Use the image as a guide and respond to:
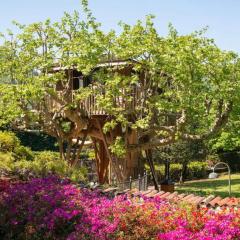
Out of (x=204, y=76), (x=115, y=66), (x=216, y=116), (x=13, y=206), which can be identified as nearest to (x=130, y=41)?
(x=115, y=66)

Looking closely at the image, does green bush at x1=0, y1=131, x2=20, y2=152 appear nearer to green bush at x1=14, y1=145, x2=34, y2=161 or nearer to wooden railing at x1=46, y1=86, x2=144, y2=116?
green bush at x1=14, y1=145, x2=34, y2=161

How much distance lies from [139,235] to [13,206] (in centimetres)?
257

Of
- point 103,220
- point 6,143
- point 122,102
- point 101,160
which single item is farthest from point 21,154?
point 103,220

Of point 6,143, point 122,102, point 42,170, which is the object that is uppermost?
point 122,102

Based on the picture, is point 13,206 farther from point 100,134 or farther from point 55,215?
point 100,134

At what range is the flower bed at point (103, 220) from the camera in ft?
20.1

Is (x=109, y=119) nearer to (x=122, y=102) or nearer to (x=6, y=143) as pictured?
(x=122, y=102)

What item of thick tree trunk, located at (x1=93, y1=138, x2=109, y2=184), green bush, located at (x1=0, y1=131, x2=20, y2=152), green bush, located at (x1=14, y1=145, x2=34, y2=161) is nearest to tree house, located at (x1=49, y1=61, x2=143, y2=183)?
thick tree trunk, located at (x1=93, y1=138, x2=109, y2=184)

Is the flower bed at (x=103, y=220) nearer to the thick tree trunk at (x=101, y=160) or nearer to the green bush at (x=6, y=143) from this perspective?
the green bush at (x=6, y=143)

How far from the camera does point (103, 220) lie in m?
6.63

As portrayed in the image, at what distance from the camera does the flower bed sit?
614 cm

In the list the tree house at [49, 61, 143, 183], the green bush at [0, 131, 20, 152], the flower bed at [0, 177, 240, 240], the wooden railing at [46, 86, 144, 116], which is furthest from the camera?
the tree house at [49, 61, 143, 183]

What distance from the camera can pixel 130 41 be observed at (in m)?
16.3

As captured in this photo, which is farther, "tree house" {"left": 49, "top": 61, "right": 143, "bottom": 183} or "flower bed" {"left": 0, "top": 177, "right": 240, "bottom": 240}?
"tree house" {"left": 49, "top": 61, "right": 143, "bottom": 183}
